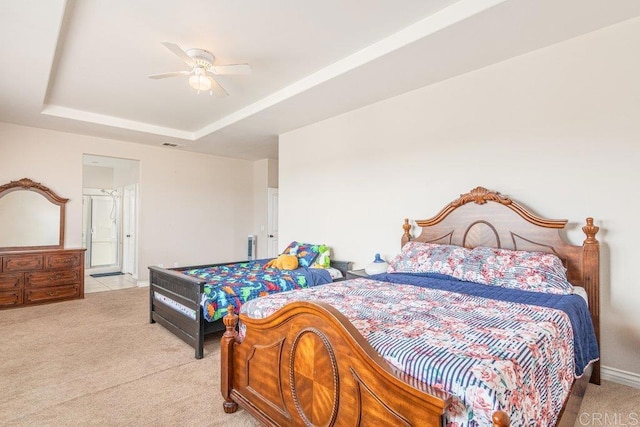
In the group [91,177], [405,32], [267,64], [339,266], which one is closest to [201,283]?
[339,266]

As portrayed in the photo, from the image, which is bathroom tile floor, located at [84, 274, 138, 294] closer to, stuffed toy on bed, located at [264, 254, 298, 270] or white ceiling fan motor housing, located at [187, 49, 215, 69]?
stuffed toy on bed, located at [264, 254, 298, 270]

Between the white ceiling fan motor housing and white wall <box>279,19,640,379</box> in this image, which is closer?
white wall <box>279,19,640,379</box>

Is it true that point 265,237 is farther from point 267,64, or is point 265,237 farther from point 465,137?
point 465,137

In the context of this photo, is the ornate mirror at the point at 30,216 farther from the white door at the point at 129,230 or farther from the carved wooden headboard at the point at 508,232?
the carved wooden headboard at the point at 508,232

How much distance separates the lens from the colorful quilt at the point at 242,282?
3111 mm

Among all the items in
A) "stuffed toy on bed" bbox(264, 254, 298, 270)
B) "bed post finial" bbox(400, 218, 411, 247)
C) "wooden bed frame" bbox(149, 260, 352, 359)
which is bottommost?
"wooden bed frame" bbox(149, 260, 352, 359)

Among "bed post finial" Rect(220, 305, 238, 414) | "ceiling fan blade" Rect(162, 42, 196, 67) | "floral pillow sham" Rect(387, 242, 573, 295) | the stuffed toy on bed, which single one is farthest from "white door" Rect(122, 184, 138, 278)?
"floral pillow sham" Rect(387, 242, 573, 295)

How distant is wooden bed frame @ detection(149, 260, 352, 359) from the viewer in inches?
121

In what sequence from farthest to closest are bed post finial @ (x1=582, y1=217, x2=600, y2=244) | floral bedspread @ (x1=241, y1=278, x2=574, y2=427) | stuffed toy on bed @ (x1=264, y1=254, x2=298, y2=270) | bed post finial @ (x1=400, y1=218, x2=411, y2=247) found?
stuffed toy on bed @ (x1=264, y1=254, x2=298, y2=270)
bed post finial @ (x1=400, y1=218, x2=411, y2=247)
bed post finial @ (x1=582, y1=217, x2=600, y2=244)
floral bedspread @ (x1=241, y1=278, x2=574, y2=427)

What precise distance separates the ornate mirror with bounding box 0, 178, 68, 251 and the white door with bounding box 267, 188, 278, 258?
3563 mm

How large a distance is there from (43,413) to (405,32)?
3.80 metres

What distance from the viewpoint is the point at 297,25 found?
2.71m

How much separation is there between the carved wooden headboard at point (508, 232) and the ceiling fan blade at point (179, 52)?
2.66 m

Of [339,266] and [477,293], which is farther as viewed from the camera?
[339,266]
